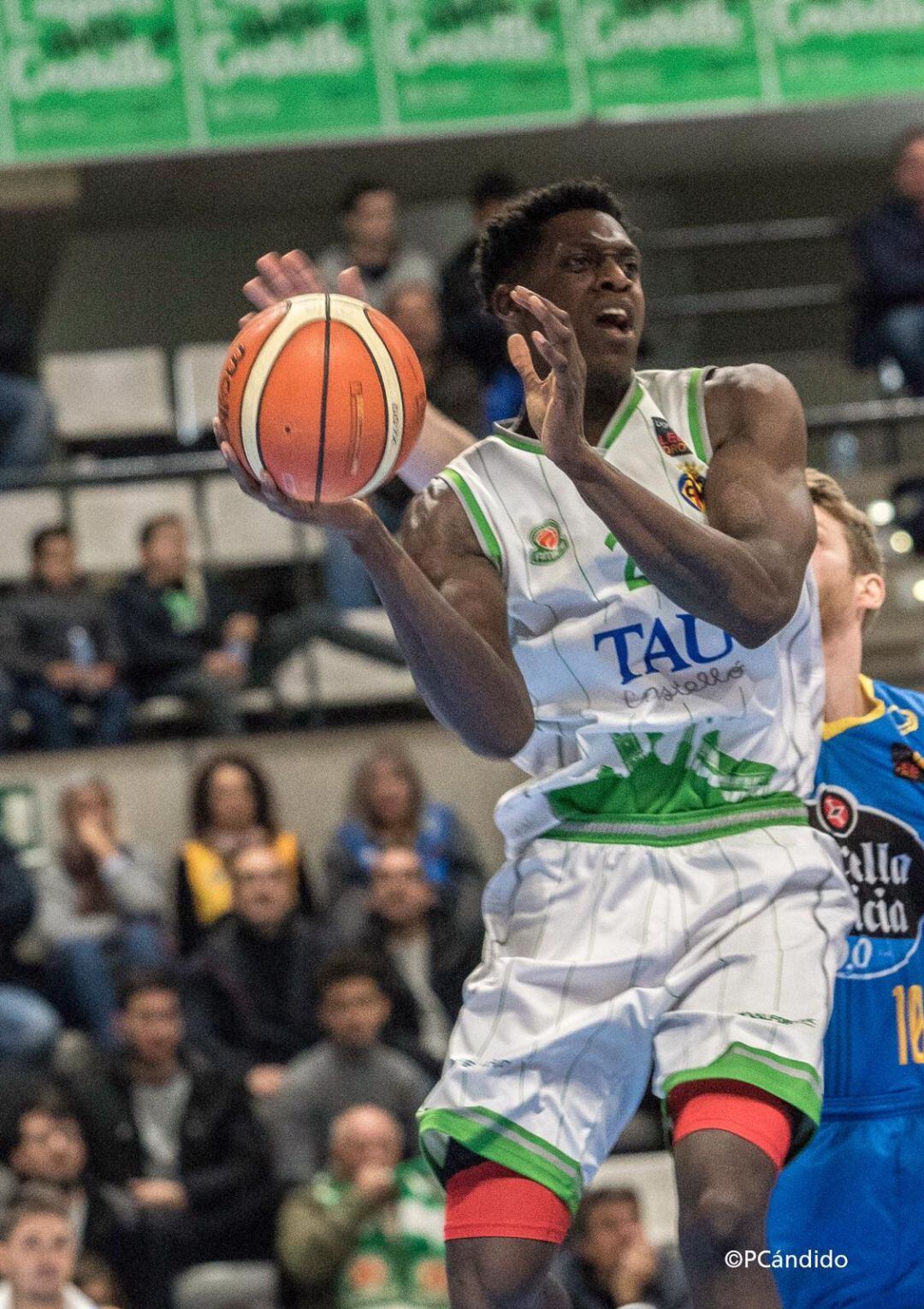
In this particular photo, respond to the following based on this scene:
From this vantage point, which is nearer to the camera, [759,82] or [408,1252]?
[408,1252]

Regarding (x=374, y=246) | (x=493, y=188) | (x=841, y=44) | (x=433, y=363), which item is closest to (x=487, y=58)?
(x=493, y=188)

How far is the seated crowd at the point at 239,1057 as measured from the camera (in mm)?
6410

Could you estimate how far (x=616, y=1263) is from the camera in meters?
6.43

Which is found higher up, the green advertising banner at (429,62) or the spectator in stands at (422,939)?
the green advertising banner at (429,62)

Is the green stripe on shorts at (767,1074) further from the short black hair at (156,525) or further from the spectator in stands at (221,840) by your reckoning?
the short black hair at (156,525)

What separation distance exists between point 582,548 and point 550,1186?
1.01 metres

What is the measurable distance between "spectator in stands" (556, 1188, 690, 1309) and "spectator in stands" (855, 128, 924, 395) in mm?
4761

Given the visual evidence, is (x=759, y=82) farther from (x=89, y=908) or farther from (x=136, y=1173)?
(x=136, y=1173)

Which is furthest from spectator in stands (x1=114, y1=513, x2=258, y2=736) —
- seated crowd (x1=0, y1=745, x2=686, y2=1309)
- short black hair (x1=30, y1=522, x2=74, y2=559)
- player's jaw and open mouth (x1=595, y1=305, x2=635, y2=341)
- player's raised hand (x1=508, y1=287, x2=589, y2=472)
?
player's raised hand (x1=508, y1=287, x2=589, y2=472)

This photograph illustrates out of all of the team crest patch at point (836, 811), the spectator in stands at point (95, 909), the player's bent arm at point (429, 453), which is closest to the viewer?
the team crest patch at point (836, 811)

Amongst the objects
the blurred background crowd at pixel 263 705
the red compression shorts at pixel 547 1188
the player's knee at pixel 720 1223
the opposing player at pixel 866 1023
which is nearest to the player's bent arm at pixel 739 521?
the opposing player at pixel 866 1023

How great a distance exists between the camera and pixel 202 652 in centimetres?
913

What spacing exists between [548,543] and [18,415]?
685 cm

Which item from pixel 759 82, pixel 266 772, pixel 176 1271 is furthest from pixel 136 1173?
pixel 759 82
